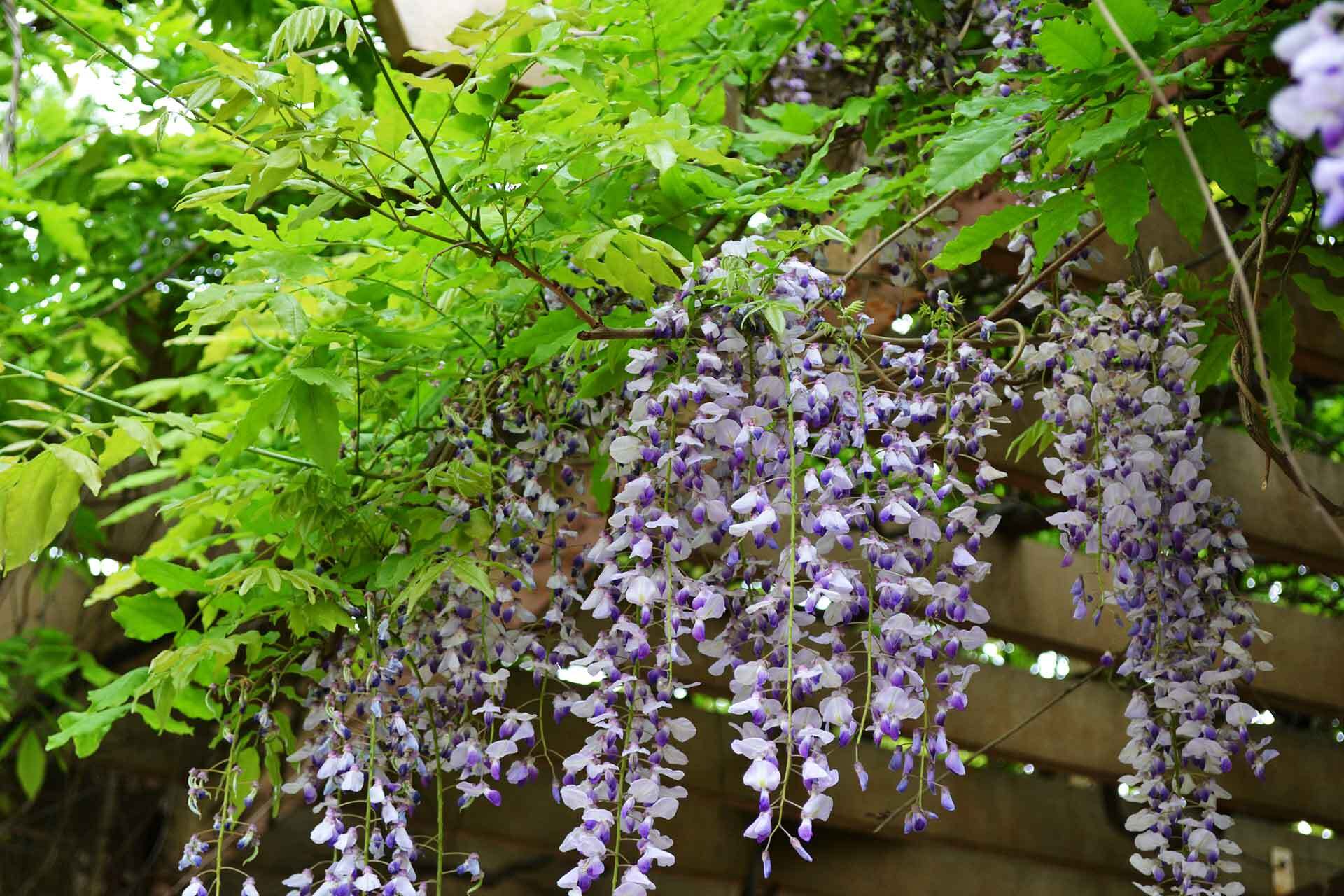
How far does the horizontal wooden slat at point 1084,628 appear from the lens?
104 inches

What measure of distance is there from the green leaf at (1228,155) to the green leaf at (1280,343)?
0.38 m

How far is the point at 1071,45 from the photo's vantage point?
1305 mm

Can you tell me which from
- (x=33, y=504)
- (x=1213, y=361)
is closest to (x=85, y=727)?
(x=33, y=504)

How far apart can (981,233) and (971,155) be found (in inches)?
5.8

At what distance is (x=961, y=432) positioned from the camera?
1584 mm

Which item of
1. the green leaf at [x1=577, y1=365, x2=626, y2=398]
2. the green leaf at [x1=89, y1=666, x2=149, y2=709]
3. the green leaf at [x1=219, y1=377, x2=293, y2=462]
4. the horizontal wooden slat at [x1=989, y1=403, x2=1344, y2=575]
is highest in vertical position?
the horizontal wooden slat at [x1=989, y1=403, x2=1344, y2=575]

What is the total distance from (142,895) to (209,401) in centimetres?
171

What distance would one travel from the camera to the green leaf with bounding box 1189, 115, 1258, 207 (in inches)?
52.2

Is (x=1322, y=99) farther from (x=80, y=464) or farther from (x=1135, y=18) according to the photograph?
(x=80, y=464)

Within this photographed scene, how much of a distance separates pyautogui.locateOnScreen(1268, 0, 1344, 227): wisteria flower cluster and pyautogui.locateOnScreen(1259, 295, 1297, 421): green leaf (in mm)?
1215

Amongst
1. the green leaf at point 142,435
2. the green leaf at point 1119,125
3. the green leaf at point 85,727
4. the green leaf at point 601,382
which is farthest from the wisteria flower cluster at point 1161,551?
the green leaf at point 85,727

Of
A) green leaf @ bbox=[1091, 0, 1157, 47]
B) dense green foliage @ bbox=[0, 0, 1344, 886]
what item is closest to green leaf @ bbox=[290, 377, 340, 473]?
dense green foliage @ bbox=[0, 0, 1344, 886]

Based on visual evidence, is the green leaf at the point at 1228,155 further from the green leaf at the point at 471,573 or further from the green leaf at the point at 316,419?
the green leaf at the point at 316,419

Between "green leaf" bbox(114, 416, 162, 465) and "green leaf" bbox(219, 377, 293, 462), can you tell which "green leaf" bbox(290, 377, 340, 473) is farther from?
"green leaf" bbox(114, 416, 162, 465)
